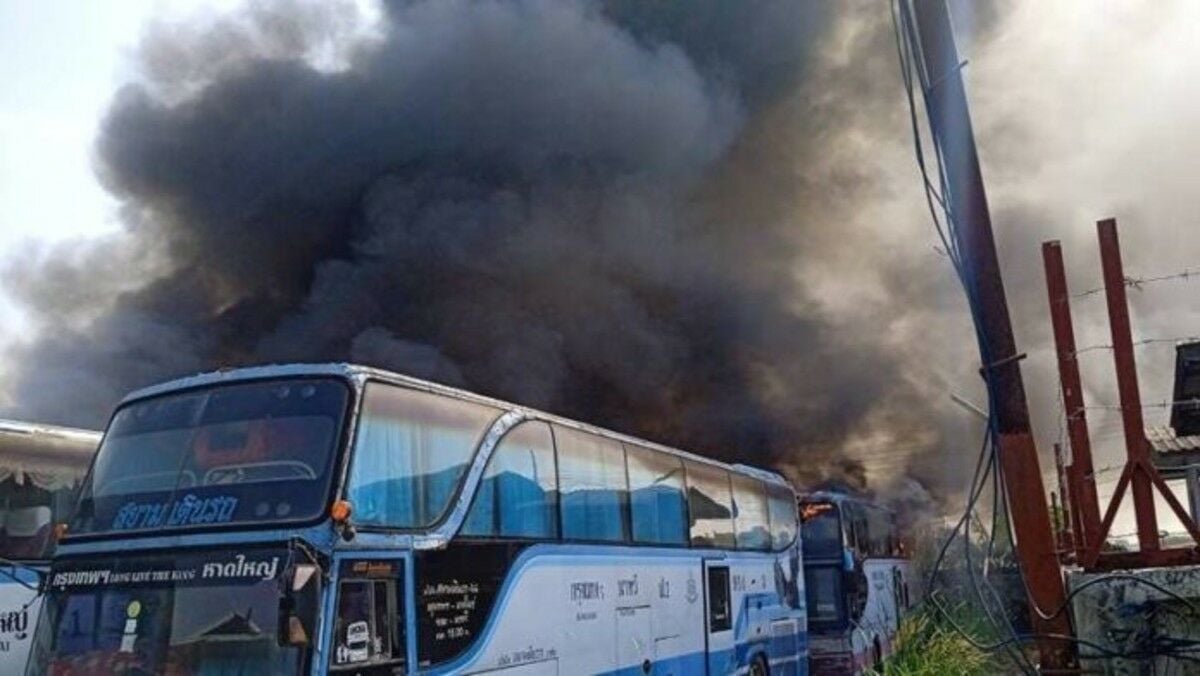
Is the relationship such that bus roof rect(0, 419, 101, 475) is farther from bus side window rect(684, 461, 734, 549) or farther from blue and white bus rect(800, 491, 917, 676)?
blue and white bus rect(800, 491, 917, 676)

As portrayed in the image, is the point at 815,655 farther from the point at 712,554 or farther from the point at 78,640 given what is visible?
the point at 78,640

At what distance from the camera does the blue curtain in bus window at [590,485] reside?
8.01 metres

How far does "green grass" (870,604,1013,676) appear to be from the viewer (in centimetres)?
860

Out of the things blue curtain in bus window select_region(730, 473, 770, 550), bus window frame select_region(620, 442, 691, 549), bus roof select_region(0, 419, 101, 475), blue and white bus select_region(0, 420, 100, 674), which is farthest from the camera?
blue curtain in bus window select_region(730, 473, 770, 550)

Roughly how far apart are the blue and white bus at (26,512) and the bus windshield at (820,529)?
9.62m

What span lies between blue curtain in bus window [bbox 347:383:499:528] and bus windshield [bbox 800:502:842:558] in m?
9.42

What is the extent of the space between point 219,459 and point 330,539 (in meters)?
1.01

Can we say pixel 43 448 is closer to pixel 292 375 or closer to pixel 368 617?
pixel 292 375

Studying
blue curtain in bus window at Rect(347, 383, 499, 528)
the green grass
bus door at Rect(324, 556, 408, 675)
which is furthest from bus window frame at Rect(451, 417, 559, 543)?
the green grass

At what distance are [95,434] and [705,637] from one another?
5787 mm

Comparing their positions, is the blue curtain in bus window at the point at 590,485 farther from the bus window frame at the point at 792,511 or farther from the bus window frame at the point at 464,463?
the bus window frame at the point at 792,511

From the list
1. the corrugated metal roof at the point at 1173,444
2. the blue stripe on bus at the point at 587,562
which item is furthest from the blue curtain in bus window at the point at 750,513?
the corrugated metal roof at the point at 1173,444

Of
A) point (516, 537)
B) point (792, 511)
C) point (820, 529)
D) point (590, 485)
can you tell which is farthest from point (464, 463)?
point (820, 529)

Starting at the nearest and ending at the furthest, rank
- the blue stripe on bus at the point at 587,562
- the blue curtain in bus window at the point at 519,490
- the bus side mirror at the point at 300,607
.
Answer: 1. the bus side mirror at the point at 300,607
2. the blue stripe on bus at the point at 587,562
3. the blue curtain in bus window at the point at 519,490
